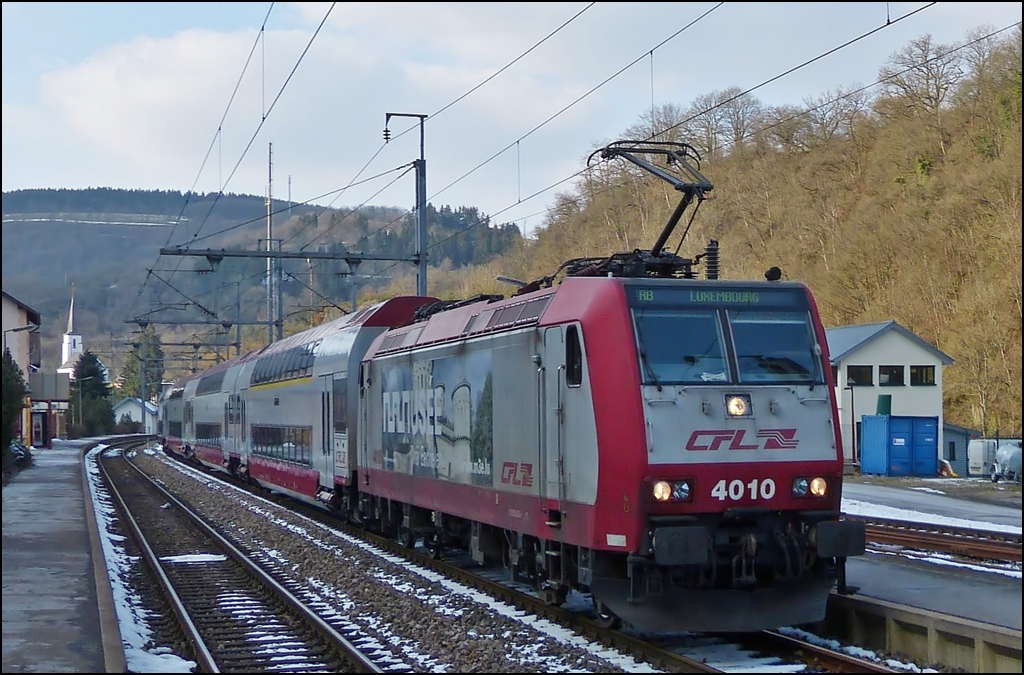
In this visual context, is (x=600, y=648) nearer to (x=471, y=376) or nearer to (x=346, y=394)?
(x=471, y=376)

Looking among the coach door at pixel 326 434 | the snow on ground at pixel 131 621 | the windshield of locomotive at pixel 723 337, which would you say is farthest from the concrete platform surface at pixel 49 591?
the windshield of locomotive at pixel 723 337

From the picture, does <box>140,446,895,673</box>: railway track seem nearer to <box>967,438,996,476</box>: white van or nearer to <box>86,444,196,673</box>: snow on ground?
<box>86,444,196,673</box>: snow on ground

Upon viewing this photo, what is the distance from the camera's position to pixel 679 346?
32.6ft

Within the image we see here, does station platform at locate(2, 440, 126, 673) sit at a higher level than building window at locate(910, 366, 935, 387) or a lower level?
lower

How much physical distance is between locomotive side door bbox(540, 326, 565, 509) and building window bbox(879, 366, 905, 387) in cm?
3314

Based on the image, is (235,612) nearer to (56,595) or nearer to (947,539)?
(56,595)

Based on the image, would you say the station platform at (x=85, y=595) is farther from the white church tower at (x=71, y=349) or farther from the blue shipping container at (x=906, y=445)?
the white church tower at (x=71, y=349)

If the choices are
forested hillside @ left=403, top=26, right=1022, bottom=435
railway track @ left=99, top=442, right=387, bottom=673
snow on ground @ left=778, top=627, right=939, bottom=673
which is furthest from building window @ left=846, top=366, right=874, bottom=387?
snow on ground @ left=778, top=627, right=939, bottom=673

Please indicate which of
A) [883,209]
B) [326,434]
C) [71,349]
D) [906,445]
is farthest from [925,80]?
[71,349]

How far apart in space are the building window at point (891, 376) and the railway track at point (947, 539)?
22.8 m

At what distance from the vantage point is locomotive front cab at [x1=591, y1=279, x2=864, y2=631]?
941 cm

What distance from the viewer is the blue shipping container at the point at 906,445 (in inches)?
1426

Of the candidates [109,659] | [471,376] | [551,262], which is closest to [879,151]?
[551,262]

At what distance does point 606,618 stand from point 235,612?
15.2 feet
